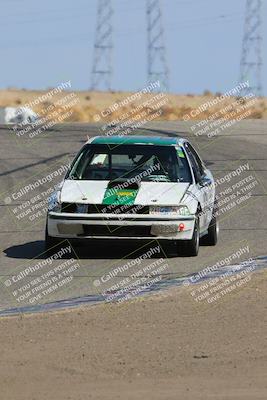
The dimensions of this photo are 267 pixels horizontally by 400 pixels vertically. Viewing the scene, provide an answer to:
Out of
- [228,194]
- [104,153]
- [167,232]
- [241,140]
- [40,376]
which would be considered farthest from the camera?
[241,140]

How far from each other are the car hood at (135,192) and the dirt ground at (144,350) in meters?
2.93

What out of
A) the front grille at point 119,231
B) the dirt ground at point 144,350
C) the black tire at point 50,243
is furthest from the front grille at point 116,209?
the dirt ground at point 144,350

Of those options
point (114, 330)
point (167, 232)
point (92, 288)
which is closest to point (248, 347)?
point (114, 330)

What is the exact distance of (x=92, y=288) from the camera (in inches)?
486

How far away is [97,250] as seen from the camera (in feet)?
50.1

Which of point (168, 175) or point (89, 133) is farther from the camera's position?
point (89, 133)

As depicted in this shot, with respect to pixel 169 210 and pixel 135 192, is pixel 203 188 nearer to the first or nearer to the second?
pixel 169 210

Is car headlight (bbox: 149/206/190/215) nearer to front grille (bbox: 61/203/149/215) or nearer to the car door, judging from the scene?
front grille (bbox: 61/203/149/215)

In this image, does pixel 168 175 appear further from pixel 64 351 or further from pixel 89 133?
pixel 89 133

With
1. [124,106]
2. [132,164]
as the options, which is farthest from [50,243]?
[124,106]

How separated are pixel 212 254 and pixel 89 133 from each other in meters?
17.2

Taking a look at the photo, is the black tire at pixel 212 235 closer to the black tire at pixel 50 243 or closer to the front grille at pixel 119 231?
the front grille at pixel 119 231

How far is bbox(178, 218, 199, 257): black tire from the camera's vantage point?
1434 cm

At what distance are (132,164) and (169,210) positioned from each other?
108 cm
